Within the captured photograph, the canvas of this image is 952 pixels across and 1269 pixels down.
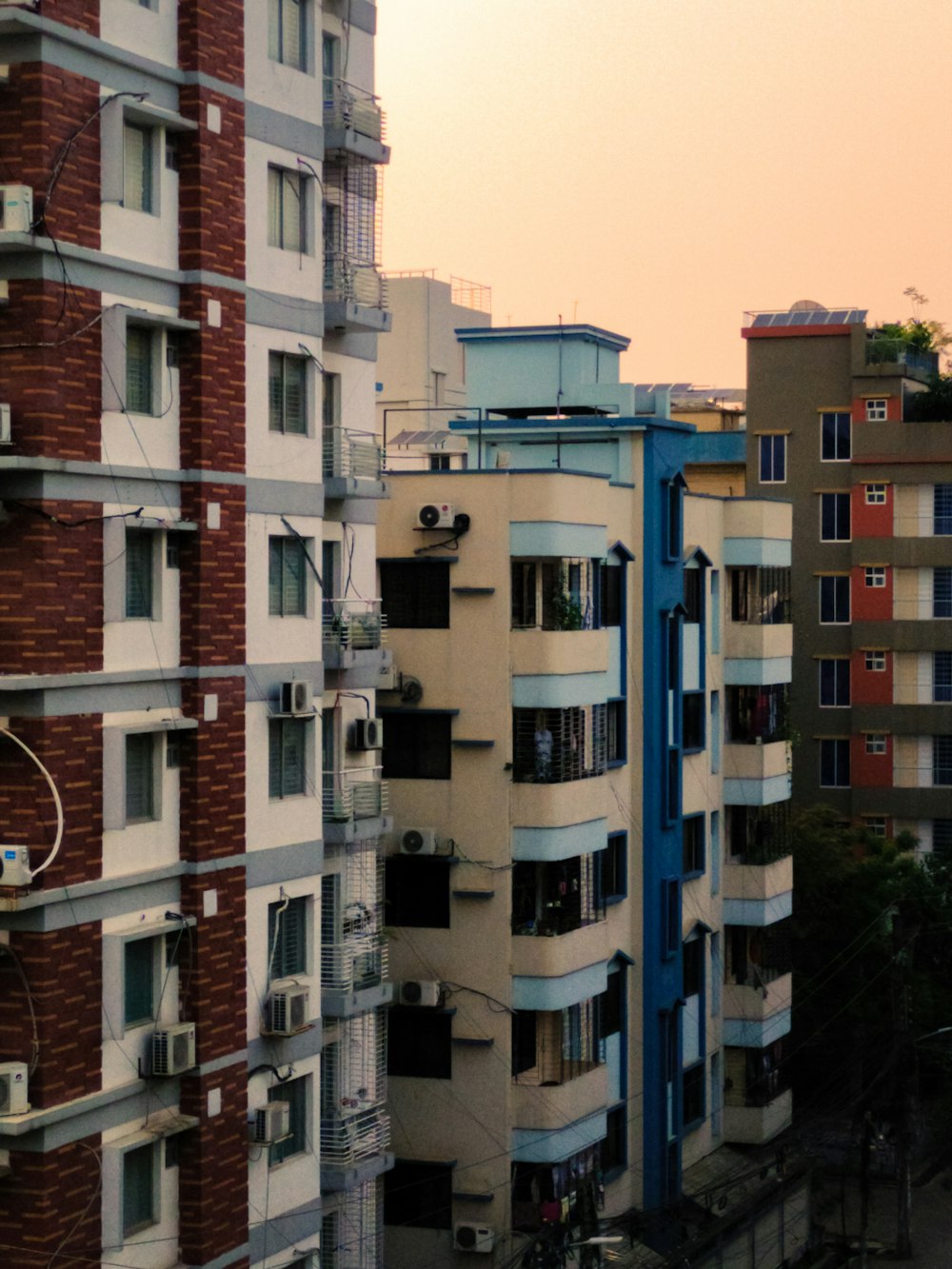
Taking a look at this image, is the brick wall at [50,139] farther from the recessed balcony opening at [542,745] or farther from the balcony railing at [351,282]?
the recessed balcony opening at [542,745]

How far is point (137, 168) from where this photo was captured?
21.7 m

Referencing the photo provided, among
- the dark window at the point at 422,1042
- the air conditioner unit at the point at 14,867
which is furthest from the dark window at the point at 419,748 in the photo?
the air conditioner unit at the point at 14,867

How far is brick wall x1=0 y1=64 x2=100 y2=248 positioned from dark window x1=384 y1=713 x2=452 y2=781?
11450mm

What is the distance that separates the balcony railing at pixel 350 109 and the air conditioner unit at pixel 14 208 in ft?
21.5

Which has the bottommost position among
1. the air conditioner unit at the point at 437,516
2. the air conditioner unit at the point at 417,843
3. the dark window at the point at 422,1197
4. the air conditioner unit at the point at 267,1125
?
the dark window at the point at 422,1197

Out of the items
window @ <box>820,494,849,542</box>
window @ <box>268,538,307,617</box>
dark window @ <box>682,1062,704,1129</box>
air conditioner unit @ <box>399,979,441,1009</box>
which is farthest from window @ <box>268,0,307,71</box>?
window @ <box>820,494,849,542</box>

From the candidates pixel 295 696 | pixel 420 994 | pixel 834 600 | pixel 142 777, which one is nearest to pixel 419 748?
pixel 420 994

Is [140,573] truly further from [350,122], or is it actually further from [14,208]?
[350,122]

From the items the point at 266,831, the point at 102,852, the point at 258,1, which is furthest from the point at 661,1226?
the point at 258,1

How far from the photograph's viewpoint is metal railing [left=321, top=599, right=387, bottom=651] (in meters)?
26.1

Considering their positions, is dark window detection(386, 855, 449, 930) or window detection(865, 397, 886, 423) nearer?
dark window detection(386, 855, 449, 930)

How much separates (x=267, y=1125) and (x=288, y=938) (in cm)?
212

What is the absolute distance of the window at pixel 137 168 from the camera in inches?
849

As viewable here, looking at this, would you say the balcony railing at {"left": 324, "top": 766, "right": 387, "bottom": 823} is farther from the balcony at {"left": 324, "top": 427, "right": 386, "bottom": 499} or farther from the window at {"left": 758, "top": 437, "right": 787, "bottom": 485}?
the window at {"left": 758, "top": 437, "right": 787, "bottom": 485}
